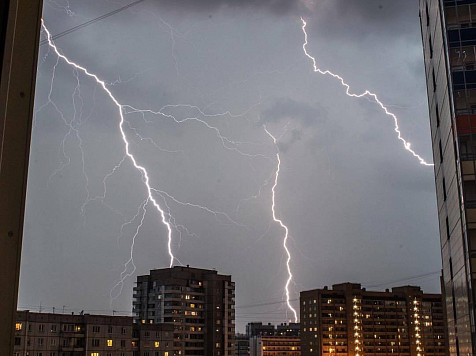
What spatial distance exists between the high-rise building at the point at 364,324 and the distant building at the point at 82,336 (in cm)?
4068

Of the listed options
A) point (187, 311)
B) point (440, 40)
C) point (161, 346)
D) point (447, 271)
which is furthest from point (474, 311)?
point (187, 311)

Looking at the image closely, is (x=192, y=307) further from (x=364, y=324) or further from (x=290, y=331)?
(x=290, y=331)

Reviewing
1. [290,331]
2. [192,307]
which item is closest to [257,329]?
[290,331]

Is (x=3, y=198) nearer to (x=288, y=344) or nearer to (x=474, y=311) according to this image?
(x=474, y=311)

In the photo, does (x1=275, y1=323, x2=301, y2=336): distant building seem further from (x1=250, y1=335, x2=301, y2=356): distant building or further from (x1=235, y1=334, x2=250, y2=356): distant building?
(x1=235, y1=334, x2=250, y2=356): distant building

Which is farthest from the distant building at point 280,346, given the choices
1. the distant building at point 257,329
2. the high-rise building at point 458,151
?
the high-rise building at point 458,151

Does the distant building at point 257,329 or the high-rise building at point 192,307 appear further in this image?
the distant building at point 257,329

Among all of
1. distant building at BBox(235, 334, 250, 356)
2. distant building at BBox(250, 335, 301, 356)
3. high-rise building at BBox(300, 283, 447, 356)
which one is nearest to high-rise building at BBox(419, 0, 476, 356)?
high-rise building at BBox(300, 283, 447, 356)

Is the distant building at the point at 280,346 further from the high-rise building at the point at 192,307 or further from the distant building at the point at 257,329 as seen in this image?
the high-rise building at the point at 192,307

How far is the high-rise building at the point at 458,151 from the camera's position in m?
17.2

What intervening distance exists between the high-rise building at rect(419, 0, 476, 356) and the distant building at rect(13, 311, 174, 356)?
3024cm

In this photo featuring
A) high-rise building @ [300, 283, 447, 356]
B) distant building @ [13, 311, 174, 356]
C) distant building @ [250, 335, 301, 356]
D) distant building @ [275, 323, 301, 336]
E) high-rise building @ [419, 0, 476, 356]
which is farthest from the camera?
distant building @ [275, 323, 301, 336]

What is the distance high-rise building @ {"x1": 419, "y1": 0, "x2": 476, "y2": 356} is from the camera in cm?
1719

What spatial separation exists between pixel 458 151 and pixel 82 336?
35.2 metres
